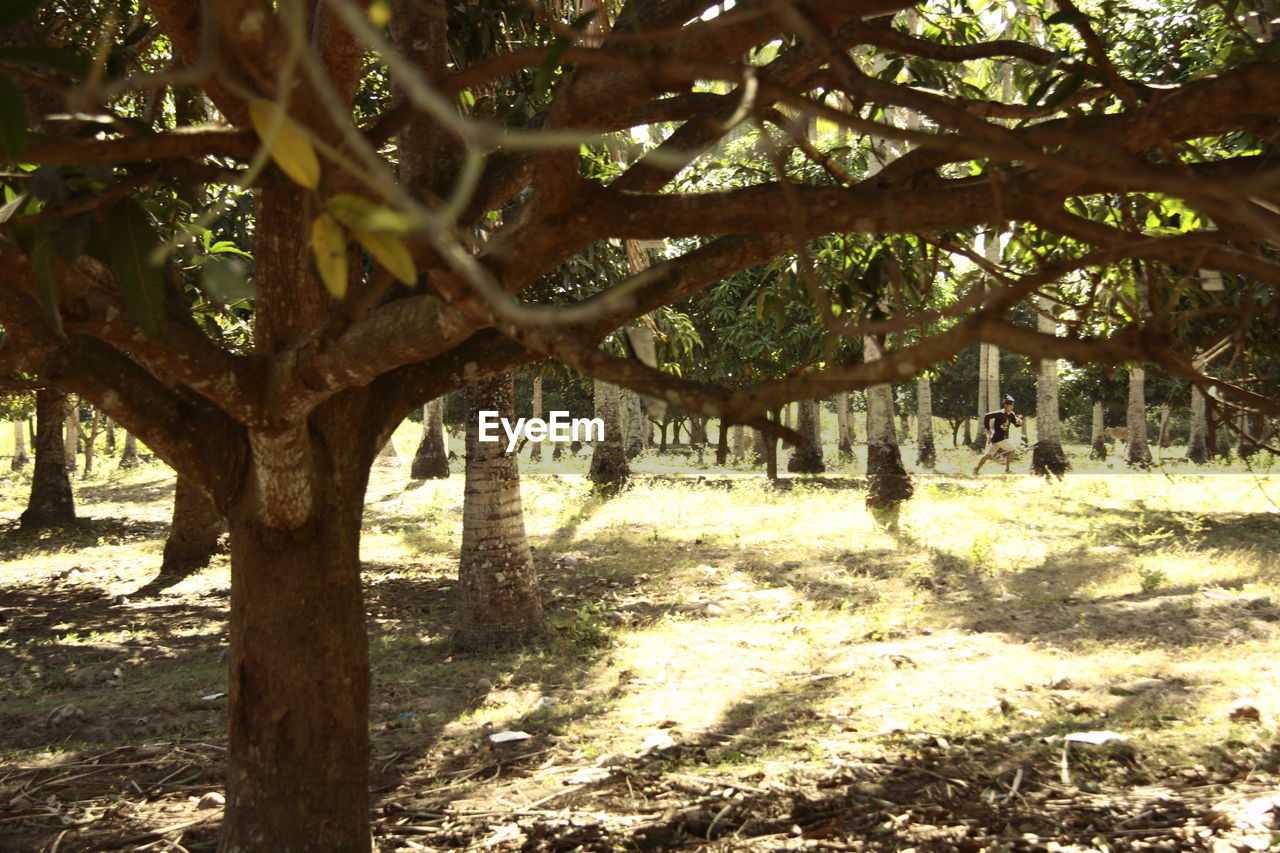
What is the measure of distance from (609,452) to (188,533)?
7.20 metres

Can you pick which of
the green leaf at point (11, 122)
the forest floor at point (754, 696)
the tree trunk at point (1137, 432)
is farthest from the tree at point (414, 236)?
the tree trunk at point (1137, 432)

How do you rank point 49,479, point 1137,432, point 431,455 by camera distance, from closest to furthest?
point 49,479
point 431,455
point 1137,432

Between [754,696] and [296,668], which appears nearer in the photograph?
[296,668]

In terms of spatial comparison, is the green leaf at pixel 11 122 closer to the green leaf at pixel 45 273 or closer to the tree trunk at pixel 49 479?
the green leaf at pixel 45 273

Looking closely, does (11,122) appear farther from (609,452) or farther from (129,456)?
(129,456)

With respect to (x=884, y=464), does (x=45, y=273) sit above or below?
above

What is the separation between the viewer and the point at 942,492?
580 inches

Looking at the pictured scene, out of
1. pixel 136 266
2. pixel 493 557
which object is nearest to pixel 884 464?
pixel 493 557

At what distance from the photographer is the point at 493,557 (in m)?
7.28


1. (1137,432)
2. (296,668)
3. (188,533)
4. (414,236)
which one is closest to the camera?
(414,236)

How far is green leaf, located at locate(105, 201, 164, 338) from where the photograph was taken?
6.35 feet

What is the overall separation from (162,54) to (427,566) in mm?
5299

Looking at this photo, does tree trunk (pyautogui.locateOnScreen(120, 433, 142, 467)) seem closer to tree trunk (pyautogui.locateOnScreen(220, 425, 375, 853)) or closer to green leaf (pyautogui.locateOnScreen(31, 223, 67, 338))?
tree trunk (pyautogui.locateOnScreen(220, 425, 375, 853))

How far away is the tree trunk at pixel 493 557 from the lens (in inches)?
283
